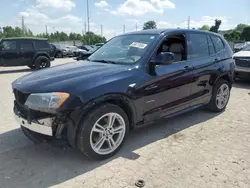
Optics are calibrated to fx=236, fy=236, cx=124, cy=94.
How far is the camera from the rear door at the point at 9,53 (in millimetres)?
12364

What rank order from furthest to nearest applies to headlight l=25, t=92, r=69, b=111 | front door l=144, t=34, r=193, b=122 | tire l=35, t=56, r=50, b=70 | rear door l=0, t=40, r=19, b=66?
tire l=35, t=56, r=50, b=70 < rear door l=0, t=40, r=19, b=66 < front door l=144, t=34, r=193, b=122 < headlight l=25, t=92, r=69, b=111

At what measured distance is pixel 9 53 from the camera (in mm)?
12477

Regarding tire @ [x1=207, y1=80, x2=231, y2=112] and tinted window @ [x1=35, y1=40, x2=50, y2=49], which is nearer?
tire @ [x1=207, y1=80, x2=231, y2=112]

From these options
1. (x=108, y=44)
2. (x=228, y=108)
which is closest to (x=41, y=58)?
(x=108, y=44)

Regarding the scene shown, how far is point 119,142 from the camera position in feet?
10.8

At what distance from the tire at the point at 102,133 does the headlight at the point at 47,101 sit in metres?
0.36

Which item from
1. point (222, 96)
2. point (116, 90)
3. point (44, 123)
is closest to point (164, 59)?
point (116, 90)

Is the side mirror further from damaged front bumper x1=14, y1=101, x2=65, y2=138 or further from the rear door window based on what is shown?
the rear door window

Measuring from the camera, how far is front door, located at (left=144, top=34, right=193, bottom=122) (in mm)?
3477

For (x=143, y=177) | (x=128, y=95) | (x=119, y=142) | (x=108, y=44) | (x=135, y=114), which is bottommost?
(x=143, y=177)

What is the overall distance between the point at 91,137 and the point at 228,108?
387 centimetres

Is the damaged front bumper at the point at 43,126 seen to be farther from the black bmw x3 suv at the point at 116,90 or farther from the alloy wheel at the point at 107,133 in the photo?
the alloy wheel at the point at 107,133

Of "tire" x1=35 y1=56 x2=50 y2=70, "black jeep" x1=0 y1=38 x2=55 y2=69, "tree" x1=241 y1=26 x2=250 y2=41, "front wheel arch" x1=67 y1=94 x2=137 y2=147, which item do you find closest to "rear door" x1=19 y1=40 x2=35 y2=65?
"black jeep" x1=0 y1=38 x2=55 y2=69

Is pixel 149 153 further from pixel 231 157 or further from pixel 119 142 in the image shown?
pixel 231 157
